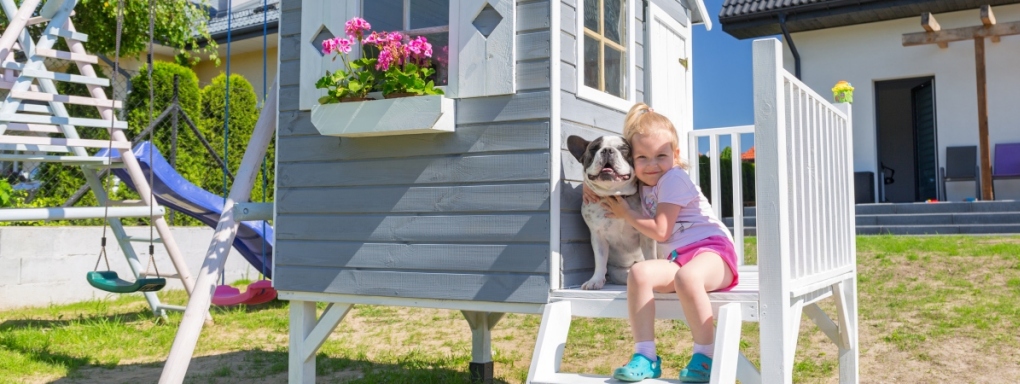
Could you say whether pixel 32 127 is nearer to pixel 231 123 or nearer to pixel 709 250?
pixel 709 250

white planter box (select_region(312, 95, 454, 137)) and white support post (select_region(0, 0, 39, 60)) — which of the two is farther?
white support post (select_region(0, 0, 39, 60))

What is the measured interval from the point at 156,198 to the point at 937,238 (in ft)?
21.4

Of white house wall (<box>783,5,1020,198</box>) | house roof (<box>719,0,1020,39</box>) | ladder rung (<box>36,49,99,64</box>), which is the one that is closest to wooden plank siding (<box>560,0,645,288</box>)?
ladder rung (<box>36,49,99,64</box>)

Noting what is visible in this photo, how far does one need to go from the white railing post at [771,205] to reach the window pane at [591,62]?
845 millimetres

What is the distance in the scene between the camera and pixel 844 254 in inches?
162

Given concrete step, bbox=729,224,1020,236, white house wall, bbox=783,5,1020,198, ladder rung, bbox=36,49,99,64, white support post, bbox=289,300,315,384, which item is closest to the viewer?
white support post, bbox=289,300,315,384

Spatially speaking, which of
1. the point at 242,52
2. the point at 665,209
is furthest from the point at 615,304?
the point at 242,52

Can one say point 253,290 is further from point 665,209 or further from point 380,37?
point 665,209

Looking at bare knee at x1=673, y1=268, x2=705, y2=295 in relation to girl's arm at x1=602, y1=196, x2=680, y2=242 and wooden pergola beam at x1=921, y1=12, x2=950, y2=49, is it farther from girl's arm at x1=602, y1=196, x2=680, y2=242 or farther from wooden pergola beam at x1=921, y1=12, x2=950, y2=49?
wooden pergola beam at x1=921, y1=12, x2=950, y2=49

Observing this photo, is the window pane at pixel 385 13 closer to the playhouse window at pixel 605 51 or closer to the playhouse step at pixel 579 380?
the playhouse window at pixel 605 51

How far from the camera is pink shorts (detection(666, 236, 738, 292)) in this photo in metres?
2.95

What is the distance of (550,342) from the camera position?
2990 mm

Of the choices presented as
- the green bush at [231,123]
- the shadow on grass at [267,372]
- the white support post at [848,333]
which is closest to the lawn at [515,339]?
the shadow on grass at [267,372]

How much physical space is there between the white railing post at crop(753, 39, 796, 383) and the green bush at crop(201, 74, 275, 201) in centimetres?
795
